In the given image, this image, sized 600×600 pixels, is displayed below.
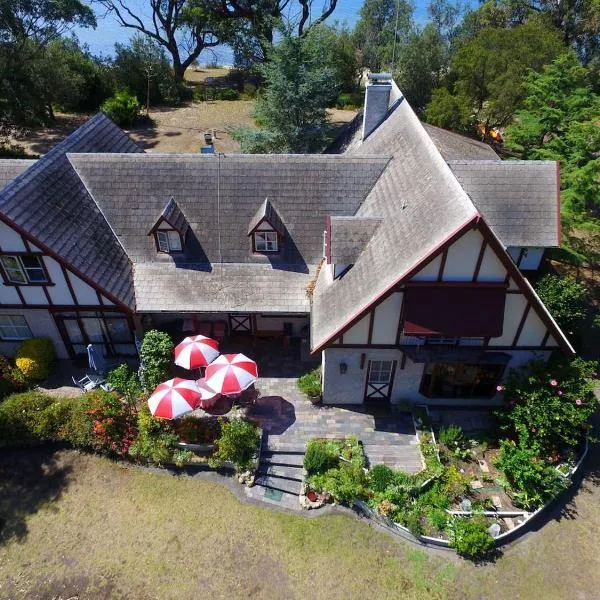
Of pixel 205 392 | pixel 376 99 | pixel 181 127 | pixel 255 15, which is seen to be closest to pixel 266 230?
pixel 205 392

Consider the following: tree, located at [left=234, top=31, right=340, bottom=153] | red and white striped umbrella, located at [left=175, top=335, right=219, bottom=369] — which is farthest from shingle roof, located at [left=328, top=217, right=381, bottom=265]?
tree, located at [left=234, top=31, right=340, bottom=153]

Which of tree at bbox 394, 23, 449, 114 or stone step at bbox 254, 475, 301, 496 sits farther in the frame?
tree at bbox 394, 23, 449, 114

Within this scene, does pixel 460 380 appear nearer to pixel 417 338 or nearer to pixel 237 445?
pixel 417 338

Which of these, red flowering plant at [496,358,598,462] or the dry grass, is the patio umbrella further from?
the dry grass

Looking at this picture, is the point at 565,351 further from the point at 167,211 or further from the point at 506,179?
the point at 167,211

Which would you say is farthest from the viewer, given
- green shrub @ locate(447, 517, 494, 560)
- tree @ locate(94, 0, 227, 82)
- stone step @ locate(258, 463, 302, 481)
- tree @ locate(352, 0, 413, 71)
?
tree @ locate(94, 0, 227, 82)

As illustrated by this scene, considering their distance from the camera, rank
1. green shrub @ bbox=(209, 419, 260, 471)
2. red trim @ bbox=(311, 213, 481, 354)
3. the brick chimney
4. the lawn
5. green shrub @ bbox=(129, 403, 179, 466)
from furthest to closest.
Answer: the brick chimney → green shrub @ bbox=(129, 403, 179, 466) → green shrub @ bbox=(209, 419, 260, 471) → the lawn → red trim @ bbox=(311, 213, 481, 354)

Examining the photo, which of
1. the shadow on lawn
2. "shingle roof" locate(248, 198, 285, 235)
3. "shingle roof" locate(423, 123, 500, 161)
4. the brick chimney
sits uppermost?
the brick chimney
